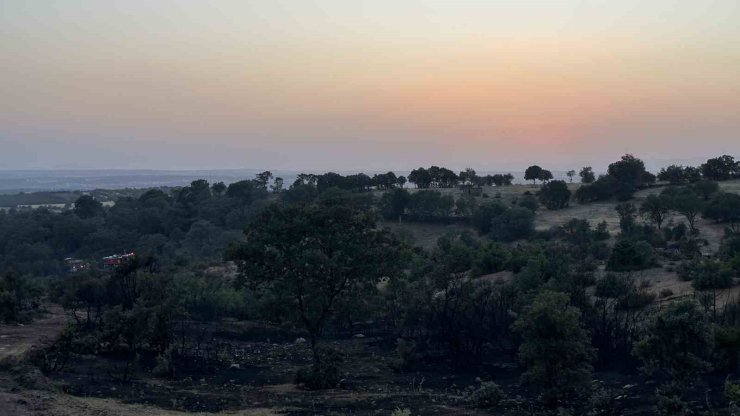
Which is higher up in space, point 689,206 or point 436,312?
point 689,206

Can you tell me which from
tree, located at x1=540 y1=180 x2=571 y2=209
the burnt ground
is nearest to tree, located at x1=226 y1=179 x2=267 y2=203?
tree, located at x1=540 y1=180 x2=571 y2=209

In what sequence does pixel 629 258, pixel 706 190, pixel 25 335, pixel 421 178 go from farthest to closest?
pixel 421 178
pixel 706 190
pixel 629 258
pixel 25 335

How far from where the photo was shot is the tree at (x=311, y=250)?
1970cm

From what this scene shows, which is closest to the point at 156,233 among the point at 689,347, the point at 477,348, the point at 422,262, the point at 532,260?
the point at 422,262

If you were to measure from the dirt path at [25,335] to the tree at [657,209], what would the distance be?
38387mm

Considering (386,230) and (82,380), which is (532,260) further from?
(82,380)

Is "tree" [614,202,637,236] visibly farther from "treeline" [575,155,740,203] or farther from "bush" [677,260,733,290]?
"bush" [677,260,733,290]

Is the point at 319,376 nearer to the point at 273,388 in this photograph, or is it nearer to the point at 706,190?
the point at 273,388

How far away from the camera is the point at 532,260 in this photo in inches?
1146

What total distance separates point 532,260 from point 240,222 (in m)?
38.2

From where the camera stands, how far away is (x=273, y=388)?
18469 mm

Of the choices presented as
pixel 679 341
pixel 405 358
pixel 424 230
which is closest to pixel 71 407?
pixel 405 358

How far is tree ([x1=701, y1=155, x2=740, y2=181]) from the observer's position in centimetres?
6462

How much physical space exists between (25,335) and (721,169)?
207 ft
